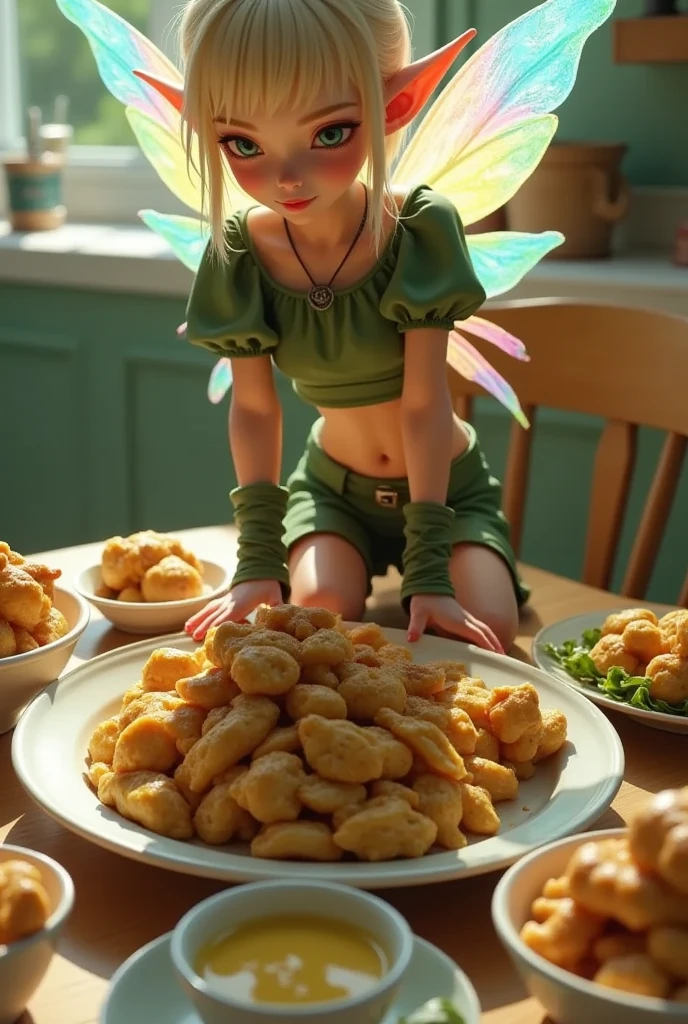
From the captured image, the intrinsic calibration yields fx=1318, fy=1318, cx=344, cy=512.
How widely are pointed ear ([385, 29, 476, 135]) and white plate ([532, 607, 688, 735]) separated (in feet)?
1.55

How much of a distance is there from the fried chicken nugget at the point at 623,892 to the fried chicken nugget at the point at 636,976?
14 mm

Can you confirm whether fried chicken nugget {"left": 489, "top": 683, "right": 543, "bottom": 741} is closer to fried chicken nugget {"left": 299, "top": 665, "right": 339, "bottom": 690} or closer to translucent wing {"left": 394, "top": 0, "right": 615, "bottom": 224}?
fried chicken nugget {"left": 299, "top": 665, "right": 339, "bottom": 690}

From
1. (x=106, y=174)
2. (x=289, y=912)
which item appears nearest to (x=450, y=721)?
(x=289, y=912)

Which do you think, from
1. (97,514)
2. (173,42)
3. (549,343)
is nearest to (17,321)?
(97,514)

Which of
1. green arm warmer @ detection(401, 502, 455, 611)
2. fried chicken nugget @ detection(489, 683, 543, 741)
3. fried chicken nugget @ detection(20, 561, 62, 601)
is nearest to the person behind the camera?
fried chicken nugget @ detection(489, 683, 543, 741)

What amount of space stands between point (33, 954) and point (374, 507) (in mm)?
834

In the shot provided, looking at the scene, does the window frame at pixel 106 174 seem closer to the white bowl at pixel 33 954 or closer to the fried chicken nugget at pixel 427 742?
the fried chicken nugget at pixel 427 742

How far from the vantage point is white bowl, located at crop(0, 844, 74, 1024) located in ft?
2.00

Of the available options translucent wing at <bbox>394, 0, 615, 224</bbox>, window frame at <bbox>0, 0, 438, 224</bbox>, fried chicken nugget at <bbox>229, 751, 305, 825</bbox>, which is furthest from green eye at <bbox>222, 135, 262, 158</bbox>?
window frame at <bbox>0, 0, 438, 224</bbox>

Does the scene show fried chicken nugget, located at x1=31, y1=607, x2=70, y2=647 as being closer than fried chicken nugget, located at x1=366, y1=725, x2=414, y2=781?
No

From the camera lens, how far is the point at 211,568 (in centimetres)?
132

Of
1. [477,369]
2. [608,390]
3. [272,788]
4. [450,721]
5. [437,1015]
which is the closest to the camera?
[437,1015]

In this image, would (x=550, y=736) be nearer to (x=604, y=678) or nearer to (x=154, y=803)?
(x=604, y=678)

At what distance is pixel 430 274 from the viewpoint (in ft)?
4.03
